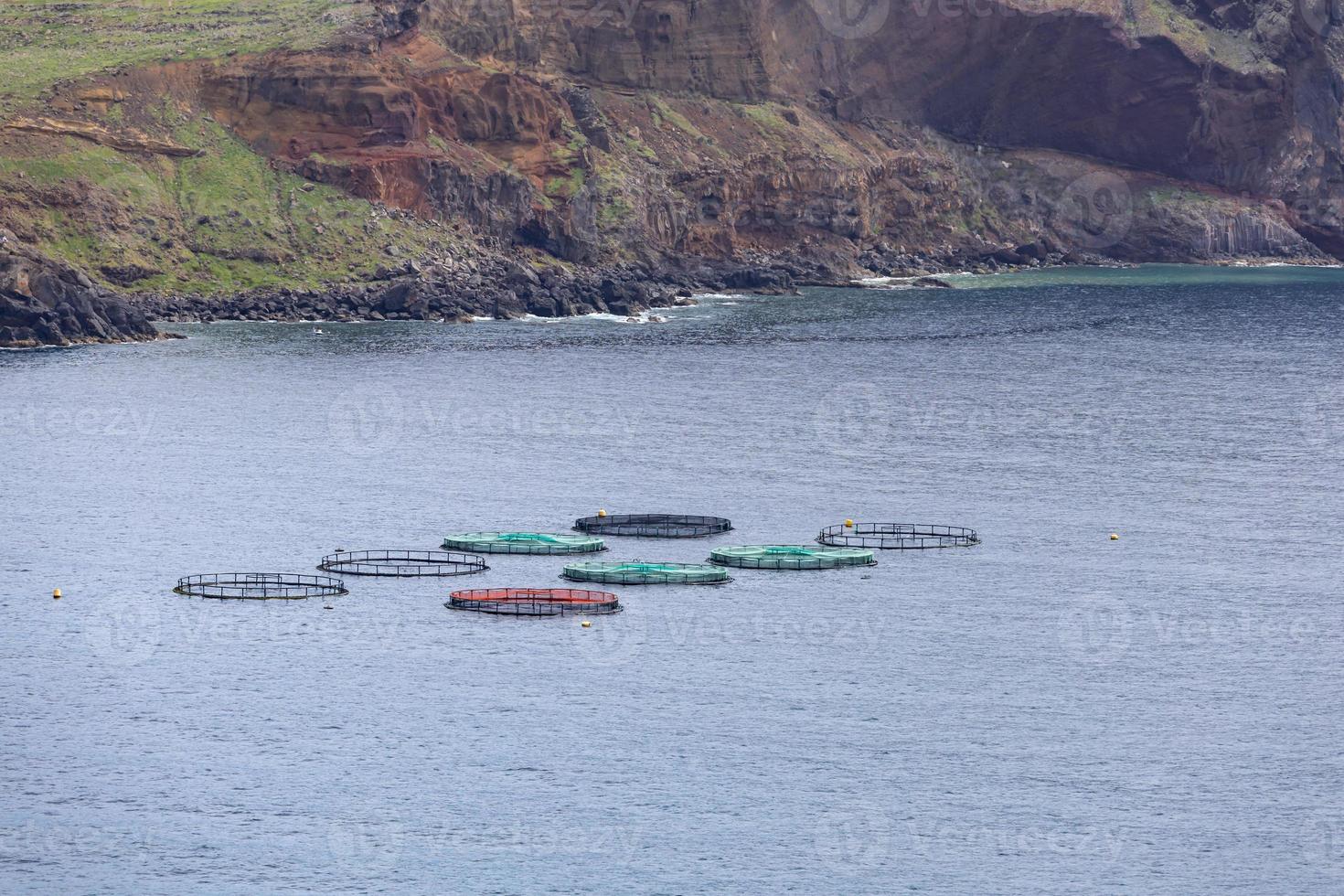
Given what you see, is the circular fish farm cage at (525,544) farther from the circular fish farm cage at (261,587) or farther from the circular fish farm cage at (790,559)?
the circular fish farm cage at (261,587)

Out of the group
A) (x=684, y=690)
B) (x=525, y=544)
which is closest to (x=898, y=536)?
(x=525, y=544)

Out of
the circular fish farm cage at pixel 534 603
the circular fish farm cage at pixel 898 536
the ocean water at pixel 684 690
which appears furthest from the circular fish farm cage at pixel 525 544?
the circular fish farm cage at pixel 898 536

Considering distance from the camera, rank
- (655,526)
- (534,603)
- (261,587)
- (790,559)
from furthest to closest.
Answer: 1. (655,526)
2. (790,559)
3. (261,587)
4. (534,603)

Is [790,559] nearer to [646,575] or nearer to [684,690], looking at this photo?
[646,575]

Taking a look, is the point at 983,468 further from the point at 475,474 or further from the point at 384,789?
the point at 384,789

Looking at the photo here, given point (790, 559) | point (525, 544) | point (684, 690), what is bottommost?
point (684, 690)
